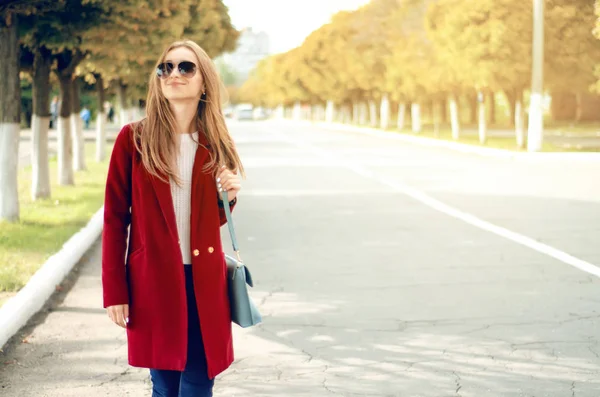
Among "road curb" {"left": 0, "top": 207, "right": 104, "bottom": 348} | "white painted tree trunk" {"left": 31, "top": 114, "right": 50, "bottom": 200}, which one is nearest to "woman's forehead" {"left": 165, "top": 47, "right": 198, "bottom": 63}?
"road curb" {"left": 0, "top": 207, "right": 104, "bottom": 348}

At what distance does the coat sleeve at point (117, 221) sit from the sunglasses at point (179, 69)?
24cm

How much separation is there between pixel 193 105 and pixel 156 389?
3.58 ft

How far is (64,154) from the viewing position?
1967cm

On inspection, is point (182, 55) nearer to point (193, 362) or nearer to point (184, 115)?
point (184, 115)

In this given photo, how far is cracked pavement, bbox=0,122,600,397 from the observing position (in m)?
5.78

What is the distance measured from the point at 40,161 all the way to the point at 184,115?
13.4 metres

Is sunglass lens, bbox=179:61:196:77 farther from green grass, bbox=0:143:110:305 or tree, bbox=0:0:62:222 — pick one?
tree, bbox=0:0:62:222

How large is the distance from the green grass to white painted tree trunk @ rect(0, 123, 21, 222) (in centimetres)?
22

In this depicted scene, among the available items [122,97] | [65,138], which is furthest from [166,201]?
[122,97]

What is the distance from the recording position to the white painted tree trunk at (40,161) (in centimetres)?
1684

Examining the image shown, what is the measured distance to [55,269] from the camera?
9289 millimetres

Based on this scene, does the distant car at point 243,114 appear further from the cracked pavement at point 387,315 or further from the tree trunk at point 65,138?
the cracked pavement at point 387,315

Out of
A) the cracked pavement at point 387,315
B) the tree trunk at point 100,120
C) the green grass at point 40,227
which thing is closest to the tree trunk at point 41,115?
the green grass at point 40,227

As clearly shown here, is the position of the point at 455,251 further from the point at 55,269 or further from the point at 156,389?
the point at 156,389
